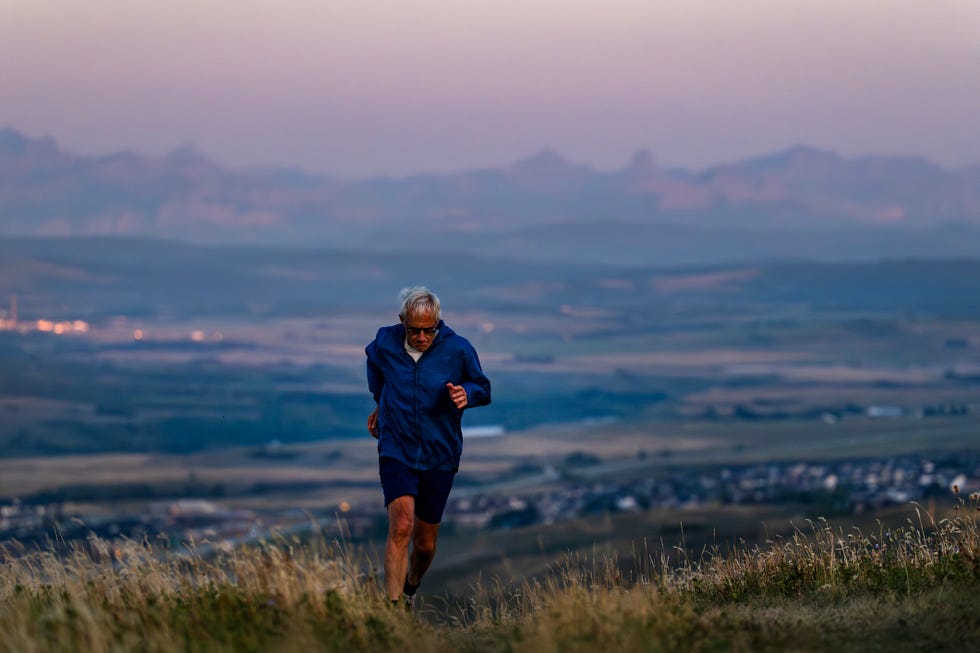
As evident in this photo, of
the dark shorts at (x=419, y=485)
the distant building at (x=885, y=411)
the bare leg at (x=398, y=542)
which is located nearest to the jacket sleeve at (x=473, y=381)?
the dark shorts at (x=419, y=485)

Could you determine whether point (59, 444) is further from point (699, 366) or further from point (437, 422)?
point (437, 422)

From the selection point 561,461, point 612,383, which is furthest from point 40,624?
point 612,383

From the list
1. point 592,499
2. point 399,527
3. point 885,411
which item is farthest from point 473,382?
point 885,411

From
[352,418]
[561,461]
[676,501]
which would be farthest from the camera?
[352,418]

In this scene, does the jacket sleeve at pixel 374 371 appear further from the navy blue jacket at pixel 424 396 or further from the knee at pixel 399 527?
the knee at pixel 399 527

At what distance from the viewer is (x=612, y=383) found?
16175 cm

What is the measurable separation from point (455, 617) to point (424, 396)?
1523 millimetres

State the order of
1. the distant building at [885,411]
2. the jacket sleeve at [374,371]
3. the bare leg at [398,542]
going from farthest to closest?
the distant building at [885,411], the jacket sleeve at [374,371], the bare leg at [398,542]

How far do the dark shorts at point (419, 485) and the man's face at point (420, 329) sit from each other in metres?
0.67

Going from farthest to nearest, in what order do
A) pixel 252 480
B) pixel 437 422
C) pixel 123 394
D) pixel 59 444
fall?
pixel 123 394
pixel 59 444
pixel 252 480
pixel 437 422

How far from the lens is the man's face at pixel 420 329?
8.91 m

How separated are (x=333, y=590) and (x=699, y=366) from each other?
169 meters

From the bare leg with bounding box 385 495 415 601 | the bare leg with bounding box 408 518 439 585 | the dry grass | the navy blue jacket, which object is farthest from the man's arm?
the dry grass

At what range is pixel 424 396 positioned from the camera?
8.97 metres
